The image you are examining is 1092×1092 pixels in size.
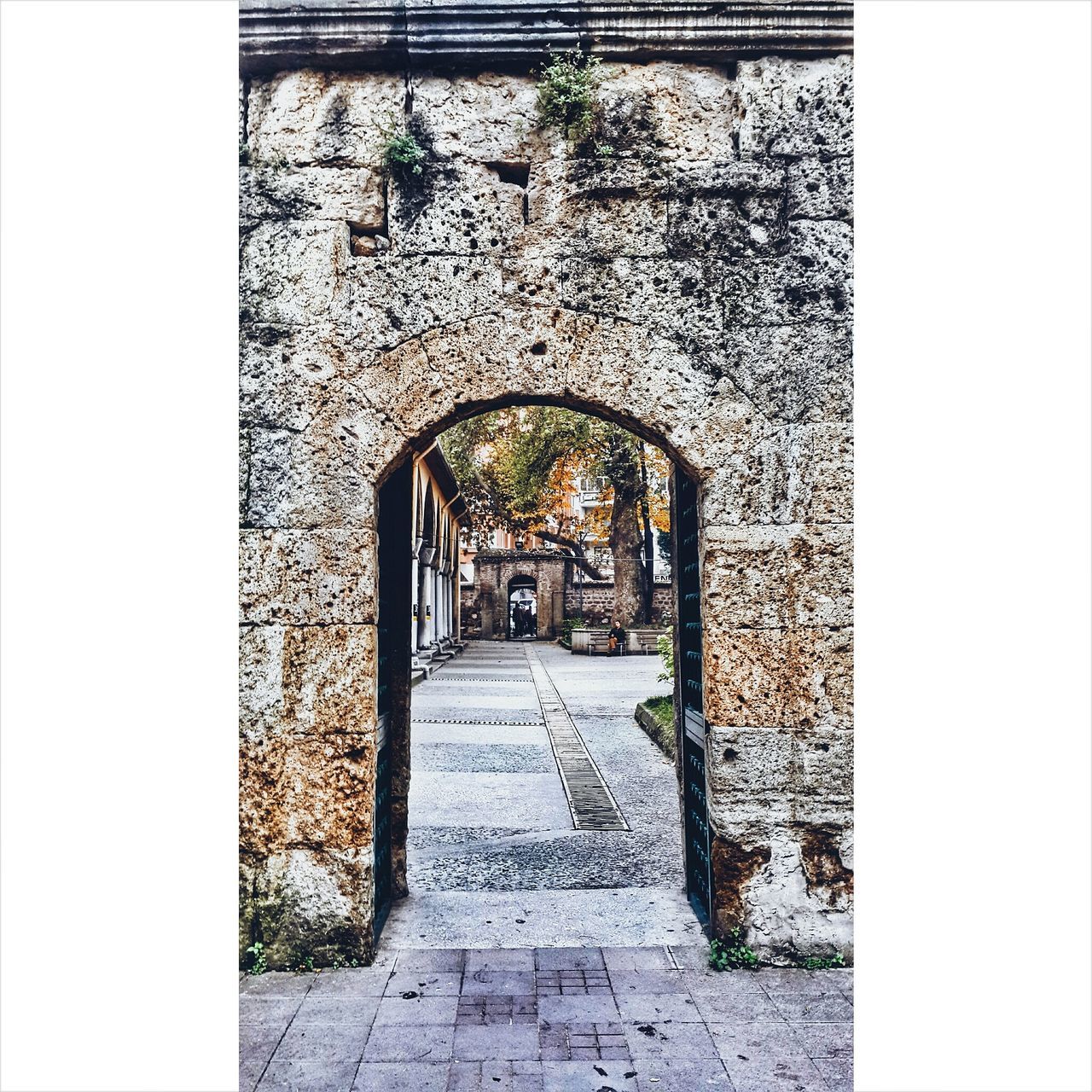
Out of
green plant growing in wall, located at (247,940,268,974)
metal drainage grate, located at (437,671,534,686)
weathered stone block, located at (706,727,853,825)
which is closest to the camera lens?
green plant growing in wall, located at (247,940,268,974)

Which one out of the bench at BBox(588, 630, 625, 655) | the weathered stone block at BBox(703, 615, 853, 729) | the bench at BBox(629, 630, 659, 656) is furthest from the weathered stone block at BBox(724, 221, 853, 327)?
the bench at BBox(588, 630, 625, 655)

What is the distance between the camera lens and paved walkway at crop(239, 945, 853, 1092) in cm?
250

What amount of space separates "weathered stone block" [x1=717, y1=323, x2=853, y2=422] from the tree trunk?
1932 cm

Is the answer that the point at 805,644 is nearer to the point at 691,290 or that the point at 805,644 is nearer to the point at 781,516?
the point at 781,516

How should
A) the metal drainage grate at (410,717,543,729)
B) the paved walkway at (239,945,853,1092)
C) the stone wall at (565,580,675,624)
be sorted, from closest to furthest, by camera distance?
the paved walkway at (239,945,853,1092) < the metal drainage grate at (410,717,543,729) < the stone wall at (565,580,675,624)

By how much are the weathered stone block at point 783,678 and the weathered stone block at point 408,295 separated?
68.9 inches

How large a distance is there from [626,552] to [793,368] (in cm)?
1984

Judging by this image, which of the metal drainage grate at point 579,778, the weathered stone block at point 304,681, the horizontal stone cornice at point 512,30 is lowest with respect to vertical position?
the metal drainage grate at point 579,778

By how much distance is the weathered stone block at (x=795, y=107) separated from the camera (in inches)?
136

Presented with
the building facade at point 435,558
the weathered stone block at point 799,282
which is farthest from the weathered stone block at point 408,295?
the building facade at point 435,558

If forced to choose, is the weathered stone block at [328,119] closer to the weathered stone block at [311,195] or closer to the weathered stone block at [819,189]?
the weathered stone block at [311,195]

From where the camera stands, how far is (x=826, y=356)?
339cm

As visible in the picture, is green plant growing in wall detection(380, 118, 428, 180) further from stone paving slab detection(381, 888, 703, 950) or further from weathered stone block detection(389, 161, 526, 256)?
stone paving slab detection(381, 888, 703, 950)

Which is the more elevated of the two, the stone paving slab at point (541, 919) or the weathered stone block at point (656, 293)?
the weathered stone block at point (656, 293)
